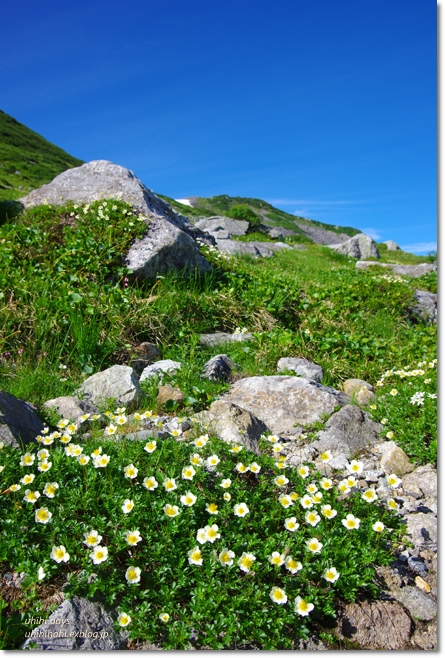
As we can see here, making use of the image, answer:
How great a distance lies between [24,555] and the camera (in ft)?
8.36

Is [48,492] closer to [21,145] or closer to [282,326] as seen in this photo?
[282,326]

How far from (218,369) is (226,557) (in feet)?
10.2

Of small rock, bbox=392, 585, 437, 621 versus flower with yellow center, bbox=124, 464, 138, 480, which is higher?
flower with yellow center, bbox=124, 464, 138, 480

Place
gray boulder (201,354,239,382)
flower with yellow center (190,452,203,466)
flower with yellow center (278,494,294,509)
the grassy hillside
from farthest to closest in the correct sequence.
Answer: the grassy hillside → gray boulder (201,354,239,382) → flower with yellow center (190,452,203,466) → flower with yellow center (278,494,294,509)

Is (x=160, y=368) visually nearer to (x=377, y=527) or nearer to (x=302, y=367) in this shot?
(x=302, y=367)

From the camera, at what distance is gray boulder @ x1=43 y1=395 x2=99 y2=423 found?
4.24 metres

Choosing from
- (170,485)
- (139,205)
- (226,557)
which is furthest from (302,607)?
(139,205)

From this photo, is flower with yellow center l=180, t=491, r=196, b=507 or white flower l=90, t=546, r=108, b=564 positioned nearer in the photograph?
white flower l=90, t=546, r=108, b=564

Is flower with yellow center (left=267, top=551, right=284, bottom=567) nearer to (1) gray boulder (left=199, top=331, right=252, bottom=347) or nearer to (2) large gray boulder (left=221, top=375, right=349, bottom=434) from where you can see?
(2) large gray boulder (left=221, top=375, right=349, bottom=434)

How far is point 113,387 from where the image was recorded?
4.76 meters

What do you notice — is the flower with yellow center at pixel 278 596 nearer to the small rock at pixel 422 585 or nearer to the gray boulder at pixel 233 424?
the small rock at pixel 422 585

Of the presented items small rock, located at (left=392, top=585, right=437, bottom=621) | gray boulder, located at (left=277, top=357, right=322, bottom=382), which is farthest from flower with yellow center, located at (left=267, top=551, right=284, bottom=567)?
gray boulder, located at (left=277, top=357, right=322, bottom=382)

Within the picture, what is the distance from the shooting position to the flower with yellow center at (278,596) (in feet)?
7.93

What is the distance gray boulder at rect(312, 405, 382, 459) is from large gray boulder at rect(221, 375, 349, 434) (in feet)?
0.69
